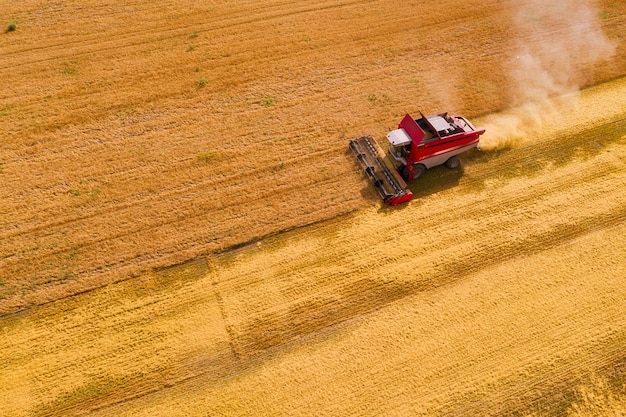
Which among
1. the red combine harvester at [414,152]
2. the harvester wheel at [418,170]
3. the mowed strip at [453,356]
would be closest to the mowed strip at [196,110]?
the red combine harvester at [414,152]

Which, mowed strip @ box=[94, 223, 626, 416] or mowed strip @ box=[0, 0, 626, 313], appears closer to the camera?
mowed strip @ box=[94, 223, 626, 416]

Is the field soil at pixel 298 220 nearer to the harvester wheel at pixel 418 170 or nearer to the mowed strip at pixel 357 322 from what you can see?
the mowed strip at pixel 357 322

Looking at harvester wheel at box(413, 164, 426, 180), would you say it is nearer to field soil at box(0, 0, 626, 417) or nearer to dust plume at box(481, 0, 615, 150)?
field soil at box(0, 0, 626, 417)

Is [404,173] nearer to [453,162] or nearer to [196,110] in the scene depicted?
[453,162]

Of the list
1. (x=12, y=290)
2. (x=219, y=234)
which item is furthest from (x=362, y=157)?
(x=12, y=290)

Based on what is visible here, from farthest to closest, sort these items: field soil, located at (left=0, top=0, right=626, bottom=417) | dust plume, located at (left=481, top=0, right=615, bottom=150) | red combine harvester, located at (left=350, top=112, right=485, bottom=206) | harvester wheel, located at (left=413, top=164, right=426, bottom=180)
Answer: dust plume, located at (left=481, top=0, right=615, bottom=150)
harvester wheel, located at (left=413, top=164, right=426, bottom=180)
red combine harvester, located at (left=350, top=112, right=485, bottom=206)
field soil, located at (left=0, top=0, right=626, bottom=417)

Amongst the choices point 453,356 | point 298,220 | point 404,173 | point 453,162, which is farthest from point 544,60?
point 453,356

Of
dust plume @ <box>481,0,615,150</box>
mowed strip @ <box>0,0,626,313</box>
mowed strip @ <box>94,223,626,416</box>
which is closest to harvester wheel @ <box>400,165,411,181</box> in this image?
mowed strip @ <box>0,0,626,313</box>
